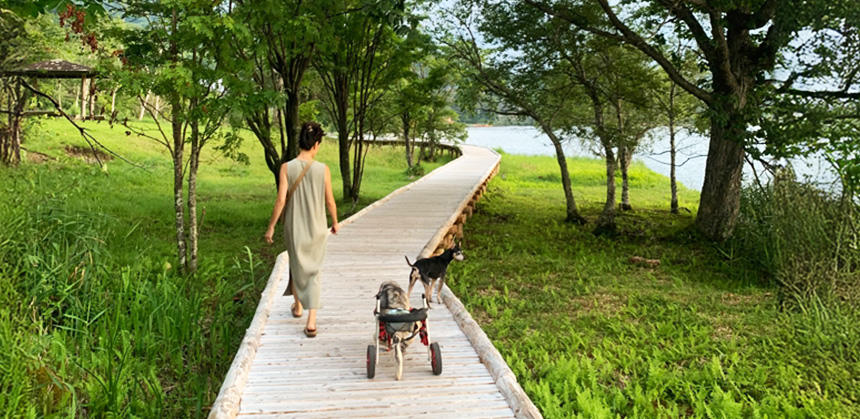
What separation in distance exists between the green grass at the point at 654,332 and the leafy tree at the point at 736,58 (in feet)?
4.87

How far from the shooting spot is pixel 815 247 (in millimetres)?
6992

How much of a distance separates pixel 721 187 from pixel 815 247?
15.5 ft

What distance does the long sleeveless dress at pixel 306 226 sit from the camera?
4941 mm

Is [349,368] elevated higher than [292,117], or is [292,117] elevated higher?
[292,117]

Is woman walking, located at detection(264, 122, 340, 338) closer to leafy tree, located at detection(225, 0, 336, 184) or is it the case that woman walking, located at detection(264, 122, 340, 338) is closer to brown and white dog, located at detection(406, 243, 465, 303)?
brown and white dog, located at detection(406, 243, 465, 303)

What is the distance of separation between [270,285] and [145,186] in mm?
12708

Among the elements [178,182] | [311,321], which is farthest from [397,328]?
[178,182]

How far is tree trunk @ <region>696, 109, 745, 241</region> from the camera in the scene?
37.3 ft

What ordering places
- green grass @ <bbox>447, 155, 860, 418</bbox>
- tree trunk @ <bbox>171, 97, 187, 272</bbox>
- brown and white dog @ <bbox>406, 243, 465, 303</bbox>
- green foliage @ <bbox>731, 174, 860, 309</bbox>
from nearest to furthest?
green grass @ <bbox>447, 155, 860, 418</bbox>, brown and white dog @ <bbox>406, 243, 465, 303</bbox>, green foliage @ <bbox>731, 174, 860, 309</bbox>, tree trunk @ <bbox>171, 97, 187, 272</bbox>

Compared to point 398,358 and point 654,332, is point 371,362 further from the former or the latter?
point 654,332

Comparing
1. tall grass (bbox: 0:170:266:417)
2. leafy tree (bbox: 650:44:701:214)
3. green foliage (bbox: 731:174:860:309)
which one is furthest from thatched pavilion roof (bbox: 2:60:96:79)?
green foliage (bbox: 731:174:860:309)

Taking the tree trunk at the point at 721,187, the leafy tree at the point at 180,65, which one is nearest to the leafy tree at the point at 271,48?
the leafy tree at the point at 180,65

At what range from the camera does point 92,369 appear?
15.4 feet

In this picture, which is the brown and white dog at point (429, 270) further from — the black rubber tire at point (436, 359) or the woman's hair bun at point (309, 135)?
the woman's hair bun at point (309, 135)
